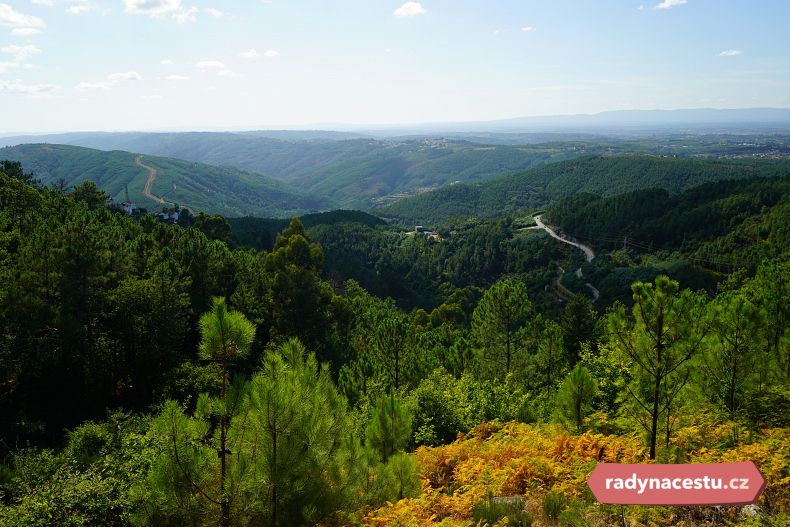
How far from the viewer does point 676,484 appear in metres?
6.26

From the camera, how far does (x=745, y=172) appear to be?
177000 mm

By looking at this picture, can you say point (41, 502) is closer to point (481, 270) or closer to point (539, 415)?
point (539, 415)

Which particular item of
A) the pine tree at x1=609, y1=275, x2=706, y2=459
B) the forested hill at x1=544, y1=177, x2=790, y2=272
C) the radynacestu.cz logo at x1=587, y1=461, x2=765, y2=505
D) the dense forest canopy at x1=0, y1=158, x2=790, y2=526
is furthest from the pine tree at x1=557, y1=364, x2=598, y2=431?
the forested hill at x1=544, y1=177, x2=790, y2=272

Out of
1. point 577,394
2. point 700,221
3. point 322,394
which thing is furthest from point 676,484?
point 700,221

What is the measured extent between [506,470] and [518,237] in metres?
105

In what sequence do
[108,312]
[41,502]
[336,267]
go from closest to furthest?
1. [41,502]
2. [108,312]
3. [336,267]

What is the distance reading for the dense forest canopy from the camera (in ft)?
24.2

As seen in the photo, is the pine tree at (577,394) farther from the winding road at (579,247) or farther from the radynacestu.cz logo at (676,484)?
the winding road at (579,247)

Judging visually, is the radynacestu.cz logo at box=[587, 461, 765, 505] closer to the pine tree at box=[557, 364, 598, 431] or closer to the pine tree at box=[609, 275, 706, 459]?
the pine tree at box=[609, 275, 706, 459]

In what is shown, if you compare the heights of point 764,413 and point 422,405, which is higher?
point 764,413

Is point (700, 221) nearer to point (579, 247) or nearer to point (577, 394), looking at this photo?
point (579, 247)

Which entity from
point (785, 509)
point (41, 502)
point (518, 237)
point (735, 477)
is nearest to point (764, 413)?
point (785, 509)

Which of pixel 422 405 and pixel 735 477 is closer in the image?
pixel 735 477

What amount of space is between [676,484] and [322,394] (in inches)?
219
